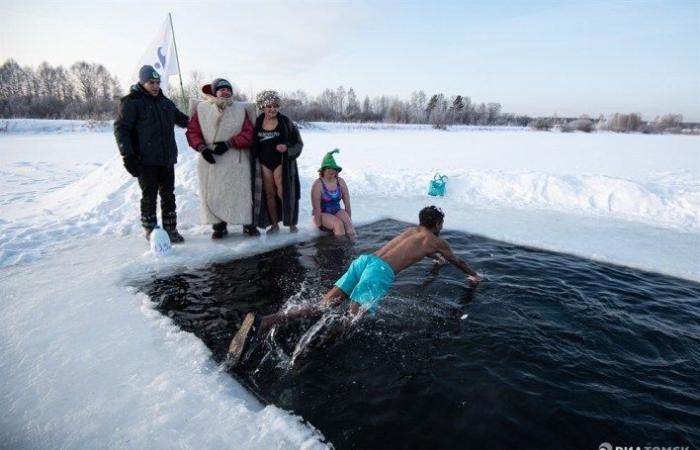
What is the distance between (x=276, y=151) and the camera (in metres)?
4.91

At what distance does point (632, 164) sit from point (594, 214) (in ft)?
31.5

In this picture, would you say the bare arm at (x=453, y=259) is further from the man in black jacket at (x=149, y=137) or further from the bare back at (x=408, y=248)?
the man in black jacket at (x=149, y=137)

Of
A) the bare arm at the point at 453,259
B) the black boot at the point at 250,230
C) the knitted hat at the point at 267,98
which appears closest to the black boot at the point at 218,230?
the black boot at the point at 250,230

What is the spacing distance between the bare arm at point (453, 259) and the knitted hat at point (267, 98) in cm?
275

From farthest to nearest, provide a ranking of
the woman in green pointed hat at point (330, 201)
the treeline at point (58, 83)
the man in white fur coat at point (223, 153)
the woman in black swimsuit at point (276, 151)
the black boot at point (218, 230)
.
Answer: the treeline at point (58, 83) < the woman in green pointed hat at point (330, 201) < the black boot at point (218, 230) < the woman in black swimsuit at point (276, 151) < the man in white fur coat at point (223, 153)

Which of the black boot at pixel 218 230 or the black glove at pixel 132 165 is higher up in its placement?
the black glove at pixel 132 165

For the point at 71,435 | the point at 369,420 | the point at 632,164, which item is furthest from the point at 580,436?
the point at 632,164

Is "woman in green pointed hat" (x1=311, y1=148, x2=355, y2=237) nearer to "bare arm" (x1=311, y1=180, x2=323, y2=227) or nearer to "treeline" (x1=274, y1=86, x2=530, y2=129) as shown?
"bare arm" (x1=311, y1=180, x2=323, y2=227)

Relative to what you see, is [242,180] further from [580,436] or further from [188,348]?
[580,436]

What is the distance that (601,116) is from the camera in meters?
80.2

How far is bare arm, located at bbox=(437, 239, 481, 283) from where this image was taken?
3.48 m

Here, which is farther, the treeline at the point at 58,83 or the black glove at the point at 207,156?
the treeline at the point at 58,83

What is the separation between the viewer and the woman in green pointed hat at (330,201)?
5.25 m

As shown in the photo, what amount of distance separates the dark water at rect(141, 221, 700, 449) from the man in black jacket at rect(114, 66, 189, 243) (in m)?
1.32
